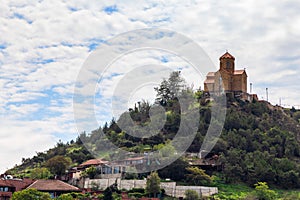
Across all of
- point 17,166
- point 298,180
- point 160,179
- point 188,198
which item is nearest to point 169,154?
point 160,179

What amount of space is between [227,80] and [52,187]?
34.6m

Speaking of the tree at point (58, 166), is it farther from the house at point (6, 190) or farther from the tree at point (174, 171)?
the tree at point (174, 171)

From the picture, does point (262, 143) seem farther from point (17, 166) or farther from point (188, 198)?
point (17, 166)

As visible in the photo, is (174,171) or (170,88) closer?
(174,171)

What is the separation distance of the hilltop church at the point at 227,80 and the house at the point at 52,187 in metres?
31.4

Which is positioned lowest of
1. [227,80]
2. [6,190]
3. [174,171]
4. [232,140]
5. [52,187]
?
[6,190]

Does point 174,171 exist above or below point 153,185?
above

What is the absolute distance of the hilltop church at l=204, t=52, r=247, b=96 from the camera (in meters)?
75.1

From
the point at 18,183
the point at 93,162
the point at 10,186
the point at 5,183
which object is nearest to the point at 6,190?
the point at 10,186

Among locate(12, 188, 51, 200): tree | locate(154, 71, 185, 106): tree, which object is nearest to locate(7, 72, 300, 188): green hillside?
locate(154, 71, 185, 106): tree

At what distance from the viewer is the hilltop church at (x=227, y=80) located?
246 ft

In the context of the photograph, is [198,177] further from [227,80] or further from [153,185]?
[227,80]

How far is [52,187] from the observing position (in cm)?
4859

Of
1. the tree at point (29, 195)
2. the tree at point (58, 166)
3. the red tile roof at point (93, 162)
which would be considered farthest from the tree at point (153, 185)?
the tree at point (58, 166)
